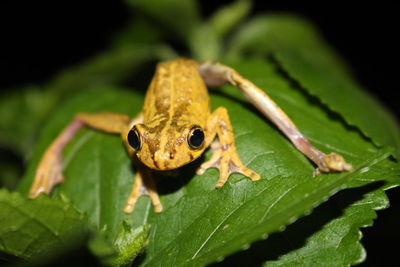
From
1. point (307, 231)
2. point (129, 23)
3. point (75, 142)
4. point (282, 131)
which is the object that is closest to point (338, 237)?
point (307, 231)

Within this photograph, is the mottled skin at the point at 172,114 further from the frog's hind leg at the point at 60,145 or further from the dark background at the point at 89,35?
the dark background at the point at 89,35

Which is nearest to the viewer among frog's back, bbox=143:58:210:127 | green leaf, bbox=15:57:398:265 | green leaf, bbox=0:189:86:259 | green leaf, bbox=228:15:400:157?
green leaf, bbox=0:189:86:259

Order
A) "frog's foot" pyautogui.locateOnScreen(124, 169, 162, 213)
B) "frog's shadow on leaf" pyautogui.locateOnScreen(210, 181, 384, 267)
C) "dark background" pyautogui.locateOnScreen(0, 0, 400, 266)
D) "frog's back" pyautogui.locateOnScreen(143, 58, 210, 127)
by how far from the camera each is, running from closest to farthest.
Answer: "frog's shadow on leaf" pyautogui.locateOnScreen(210, 181, 384, 267) < "frog's foot" pyautogui.locateOnScreen(124, 169, 162, 213) < "frog's back" pyautogui.locateOnScreen(143, 58, 210, 127) < "dark background" pyautogui.locateOnScreen(0, 0, 400, 266)

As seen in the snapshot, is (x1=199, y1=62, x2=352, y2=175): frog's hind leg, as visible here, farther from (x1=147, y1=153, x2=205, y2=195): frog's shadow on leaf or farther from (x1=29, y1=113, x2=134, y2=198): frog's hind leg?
(x1=29, y1=113, x2=134, y2=198): frog's hind leg

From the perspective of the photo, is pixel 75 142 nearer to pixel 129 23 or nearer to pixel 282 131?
pixel 282 131

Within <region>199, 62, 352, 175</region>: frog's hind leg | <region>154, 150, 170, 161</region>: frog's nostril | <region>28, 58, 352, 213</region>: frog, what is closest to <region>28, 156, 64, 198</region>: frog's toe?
<region>28, 58, 352, 213</region>: frog

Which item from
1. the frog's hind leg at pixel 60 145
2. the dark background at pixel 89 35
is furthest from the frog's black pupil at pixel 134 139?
the dark background at pixel 89 35
